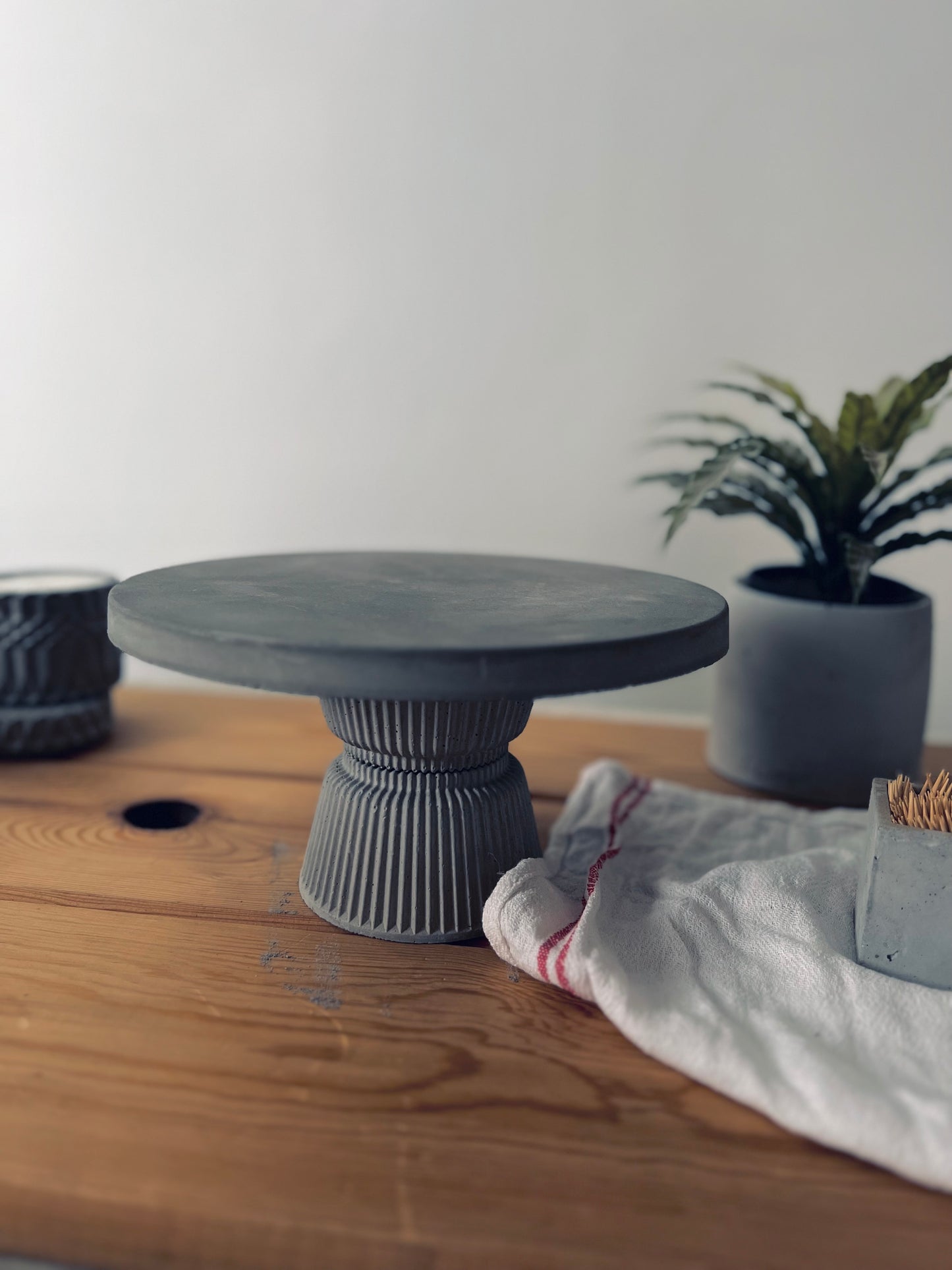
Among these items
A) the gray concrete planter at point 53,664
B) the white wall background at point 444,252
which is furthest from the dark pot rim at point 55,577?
the white wall background at point 444,252

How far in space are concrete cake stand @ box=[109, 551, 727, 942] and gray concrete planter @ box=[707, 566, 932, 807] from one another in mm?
195

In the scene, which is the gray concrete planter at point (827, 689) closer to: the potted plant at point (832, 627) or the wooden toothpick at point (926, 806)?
the potted plant at point (832, 627)

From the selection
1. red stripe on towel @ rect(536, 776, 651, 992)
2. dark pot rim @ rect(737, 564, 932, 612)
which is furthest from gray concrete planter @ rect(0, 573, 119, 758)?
dark pot rim @ rect(737, 564, 932, 612)

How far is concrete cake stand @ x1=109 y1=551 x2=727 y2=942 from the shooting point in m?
0.52

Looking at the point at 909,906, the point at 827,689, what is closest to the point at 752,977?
the point at 909,906

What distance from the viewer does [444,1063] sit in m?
0.55

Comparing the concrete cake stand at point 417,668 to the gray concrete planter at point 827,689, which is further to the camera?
the gray concrete planter at point 827,689

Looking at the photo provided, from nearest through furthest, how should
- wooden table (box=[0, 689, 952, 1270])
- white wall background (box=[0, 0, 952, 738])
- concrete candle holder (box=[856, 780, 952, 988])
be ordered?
1. wooden table (box=[0, 689, 952, 1270])
2. concrete candle holder (box=[856, 780, 952, 988])
3. white wall background (box=[0, 0, 952, 738])

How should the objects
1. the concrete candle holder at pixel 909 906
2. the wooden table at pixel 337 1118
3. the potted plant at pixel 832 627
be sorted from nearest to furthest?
the wooden table at pixel 337 1118 < the concrete candle holder at pixel 909 906 < the potted plant at pixel 832 627

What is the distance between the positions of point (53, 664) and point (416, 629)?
0.52 m

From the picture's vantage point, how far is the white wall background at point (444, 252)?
3.44 feet

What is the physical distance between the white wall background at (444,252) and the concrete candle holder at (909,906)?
61 cm

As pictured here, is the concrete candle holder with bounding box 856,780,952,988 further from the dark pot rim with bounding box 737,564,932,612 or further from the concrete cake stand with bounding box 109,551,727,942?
the dark pot rim with bounding box 737,564,932,612

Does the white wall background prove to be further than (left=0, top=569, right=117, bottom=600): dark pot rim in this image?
Yes
